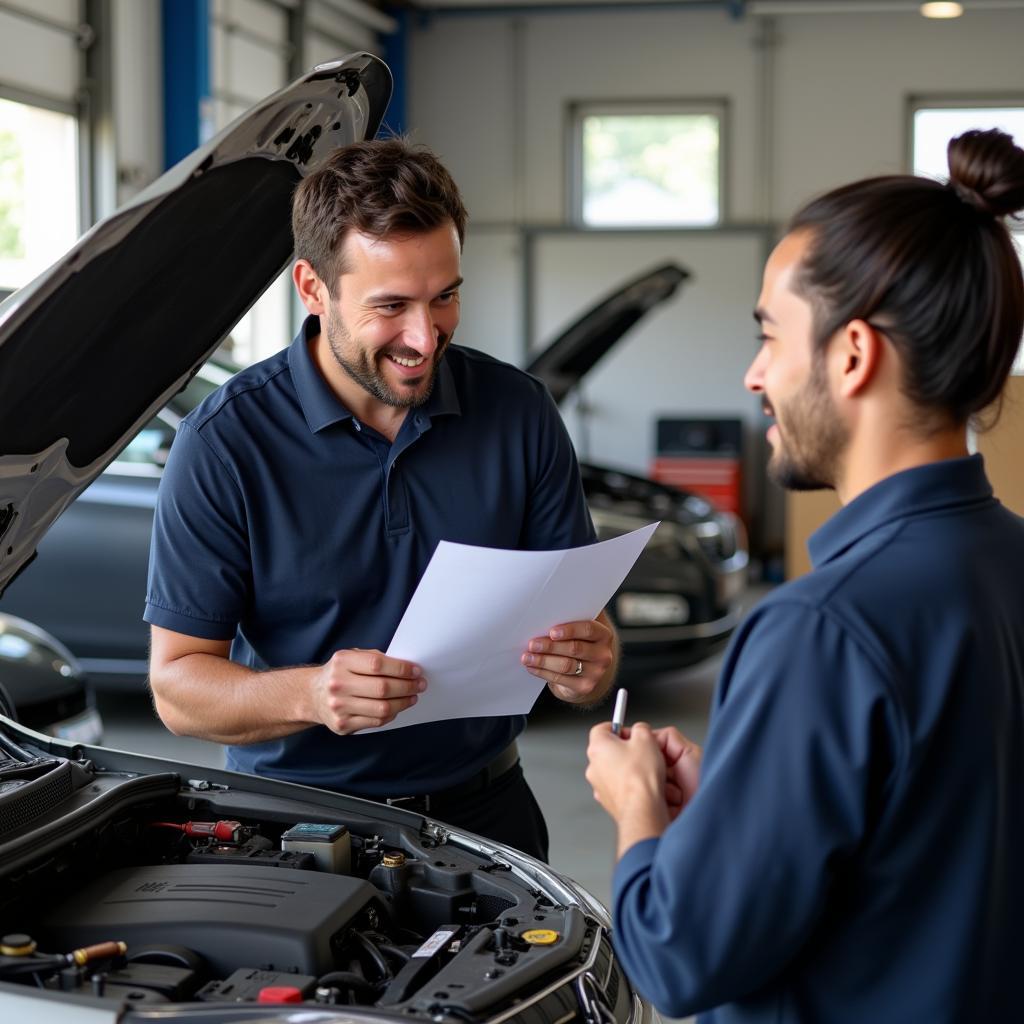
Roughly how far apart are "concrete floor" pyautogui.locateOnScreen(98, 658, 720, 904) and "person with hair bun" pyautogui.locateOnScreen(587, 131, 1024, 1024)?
273 centimetres

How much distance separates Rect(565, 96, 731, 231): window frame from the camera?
1019cm

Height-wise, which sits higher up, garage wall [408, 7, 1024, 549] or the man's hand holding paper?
garage wall [408, 7, 1024, 549]

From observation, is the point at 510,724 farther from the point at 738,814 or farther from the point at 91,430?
the point at 738,814


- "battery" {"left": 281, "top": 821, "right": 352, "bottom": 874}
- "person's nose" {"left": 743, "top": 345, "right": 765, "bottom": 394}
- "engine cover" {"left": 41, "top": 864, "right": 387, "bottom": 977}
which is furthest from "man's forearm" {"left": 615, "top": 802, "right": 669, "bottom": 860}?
"battery" {"left": 281, "top": 821, "right": 352, "bottom": 874}

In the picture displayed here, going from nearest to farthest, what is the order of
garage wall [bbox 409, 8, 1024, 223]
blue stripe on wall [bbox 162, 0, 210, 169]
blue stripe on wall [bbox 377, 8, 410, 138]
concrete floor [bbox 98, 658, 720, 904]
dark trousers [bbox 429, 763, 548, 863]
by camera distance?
dark trousers [bbox 429, 763, 548, 863] → concrete floor [bbox 98, 658, 720, 904] → blue stripe on wall [bbox 162, 0, 210, 169] → garage wall [bbox 409, 8, 1024, 223] → blue stripe on wall [bbox 377, 8, 410, 138]

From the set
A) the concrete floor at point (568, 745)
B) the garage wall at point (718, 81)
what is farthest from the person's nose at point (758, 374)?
the garage wall at point (718, 81)

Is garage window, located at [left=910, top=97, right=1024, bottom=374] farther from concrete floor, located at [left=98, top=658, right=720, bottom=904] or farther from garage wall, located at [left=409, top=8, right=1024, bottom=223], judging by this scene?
concrete floor, located at [left=98, top=658, right=720, bottom=904]

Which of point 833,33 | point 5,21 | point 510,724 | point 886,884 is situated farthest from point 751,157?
point 886,884

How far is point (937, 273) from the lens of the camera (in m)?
1.03

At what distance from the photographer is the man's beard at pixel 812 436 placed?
108 cm

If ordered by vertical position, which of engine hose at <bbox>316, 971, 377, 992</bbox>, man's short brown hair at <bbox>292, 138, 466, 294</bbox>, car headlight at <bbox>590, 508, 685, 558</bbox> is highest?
man's short brown hair at <bbox>292, 138, 466, 294</bbox>

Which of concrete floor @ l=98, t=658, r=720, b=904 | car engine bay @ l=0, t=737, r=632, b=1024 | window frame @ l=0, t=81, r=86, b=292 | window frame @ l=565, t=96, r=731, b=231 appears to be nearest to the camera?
car engine bay @ l=0, t=737, r=632, b=1024

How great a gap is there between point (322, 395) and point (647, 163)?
8.88 m

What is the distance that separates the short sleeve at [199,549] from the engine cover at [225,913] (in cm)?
36
